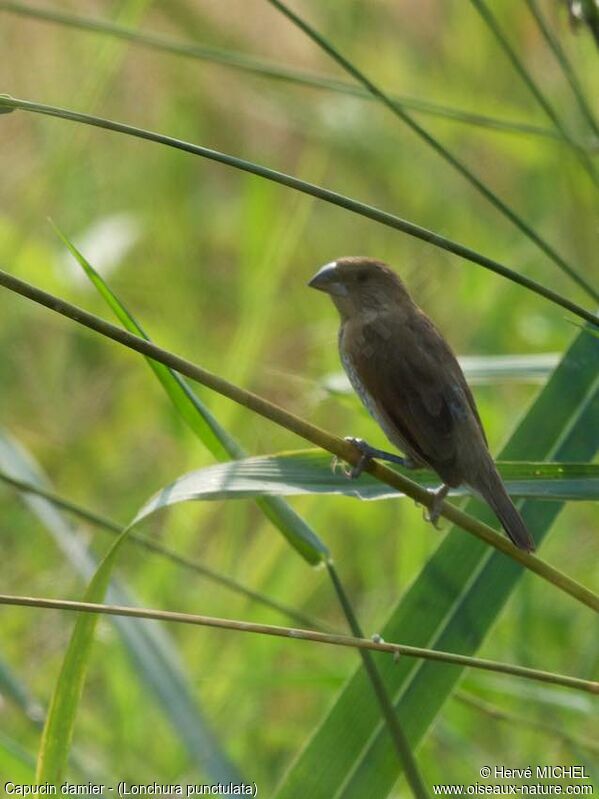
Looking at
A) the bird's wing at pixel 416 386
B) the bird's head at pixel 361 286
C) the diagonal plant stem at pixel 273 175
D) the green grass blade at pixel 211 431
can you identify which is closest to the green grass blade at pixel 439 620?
the green grass blade at pixel 211 431

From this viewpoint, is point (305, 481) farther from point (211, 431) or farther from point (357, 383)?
point (357, 383)

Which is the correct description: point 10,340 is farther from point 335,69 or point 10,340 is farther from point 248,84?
point 335,69

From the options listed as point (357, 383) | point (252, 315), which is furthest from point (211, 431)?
point (252, 315)

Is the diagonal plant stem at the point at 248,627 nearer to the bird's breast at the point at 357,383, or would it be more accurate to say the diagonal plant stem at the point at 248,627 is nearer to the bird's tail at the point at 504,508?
the bird's tail at the point at 504,508

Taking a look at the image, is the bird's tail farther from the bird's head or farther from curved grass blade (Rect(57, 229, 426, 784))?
the bird's head

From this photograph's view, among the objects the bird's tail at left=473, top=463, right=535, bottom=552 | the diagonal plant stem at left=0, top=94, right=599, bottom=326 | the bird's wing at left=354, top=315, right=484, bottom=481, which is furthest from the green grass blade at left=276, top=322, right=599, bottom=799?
the diagonal plant stem at left=0, top=94, right=599, bottom=326

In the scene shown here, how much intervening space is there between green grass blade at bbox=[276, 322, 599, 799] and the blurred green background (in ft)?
0.41

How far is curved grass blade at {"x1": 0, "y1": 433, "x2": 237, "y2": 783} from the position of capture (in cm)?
212

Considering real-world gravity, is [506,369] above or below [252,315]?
above

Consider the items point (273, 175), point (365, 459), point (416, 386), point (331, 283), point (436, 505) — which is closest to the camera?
point (273, 175)

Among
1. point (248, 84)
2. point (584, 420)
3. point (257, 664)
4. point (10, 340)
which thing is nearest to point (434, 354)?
point (584, 420)

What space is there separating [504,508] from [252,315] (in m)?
2.02

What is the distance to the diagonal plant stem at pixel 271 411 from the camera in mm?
1634

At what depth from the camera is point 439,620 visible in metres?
2.45
